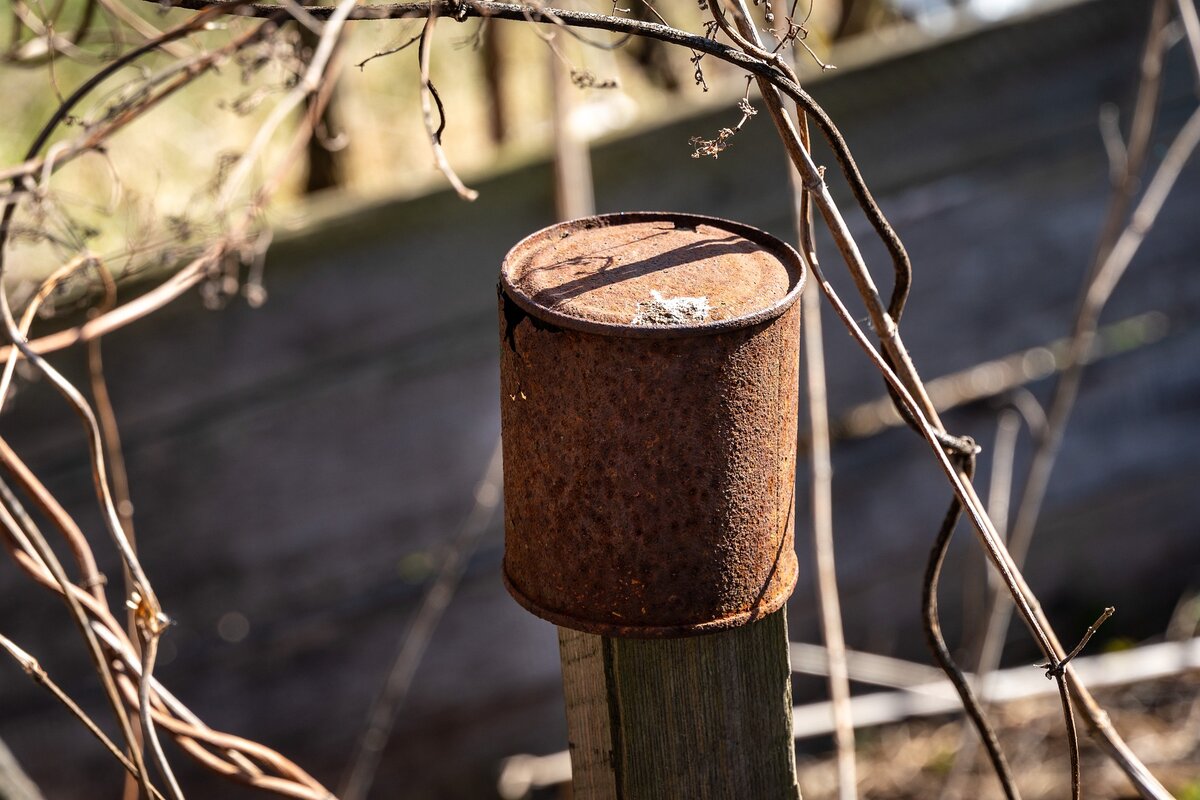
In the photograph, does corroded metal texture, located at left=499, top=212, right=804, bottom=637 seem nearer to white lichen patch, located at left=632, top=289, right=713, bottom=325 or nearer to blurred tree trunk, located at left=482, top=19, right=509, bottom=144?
white lichen patch, located at left=632, top=289, right=713, bottom=325

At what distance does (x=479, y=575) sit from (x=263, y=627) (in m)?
0.66

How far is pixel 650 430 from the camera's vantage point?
1008 millimetres

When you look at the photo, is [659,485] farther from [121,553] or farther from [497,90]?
[497,90]

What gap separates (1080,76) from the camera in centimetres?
330

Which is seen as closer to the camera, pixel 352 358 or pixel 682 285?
pixel 682 285

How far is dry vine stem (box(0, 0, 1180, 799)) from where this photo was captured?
97 centimetres

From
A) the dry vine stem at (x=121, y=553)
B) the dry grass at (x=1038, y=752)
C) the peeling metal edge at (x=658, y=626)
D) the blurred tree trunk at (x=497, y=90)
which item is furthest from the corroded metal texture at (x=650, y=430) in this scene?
the blurred tree trunk at (x=497, y=90)

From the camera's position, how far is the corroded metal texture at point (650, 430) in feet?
3.28

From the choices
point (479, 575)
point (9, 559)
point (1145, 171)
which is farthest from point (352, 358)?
point (1145, 171)

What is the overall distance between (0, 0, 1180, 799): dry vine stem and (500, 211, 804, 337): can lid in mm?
84

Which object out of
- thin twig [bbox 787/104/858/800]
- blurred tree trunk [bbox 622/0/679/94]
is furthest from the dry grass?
blurred tree trunk [bbox 622/0/679/94]

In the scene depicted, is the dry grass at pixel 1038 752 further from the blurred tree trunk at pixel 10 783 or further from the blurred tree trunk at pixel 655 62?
the blurred tree trunk at pixel 655 62

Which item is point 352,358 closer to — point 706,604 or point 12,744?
point 12,744

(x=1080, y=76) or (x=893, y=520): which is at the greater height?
(x=1080, y=76)
